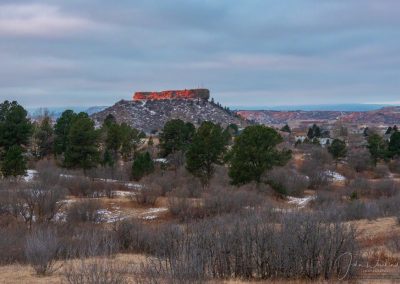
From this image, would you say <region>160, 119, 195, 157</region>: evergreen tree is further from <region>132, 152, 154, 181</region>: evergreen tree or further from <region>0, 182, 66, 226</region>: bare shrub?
<region>0, 182, 66, 226</region>: bare shrub

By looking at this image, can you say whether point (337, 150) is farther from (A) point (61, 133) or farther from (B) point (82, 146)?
(B) point (82, 146)

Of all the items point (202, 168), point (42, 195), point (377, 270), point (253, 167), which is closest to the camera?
point (377, 270)

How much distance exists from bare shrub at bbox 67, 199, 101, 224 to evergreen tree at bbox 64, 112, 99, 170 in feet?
62.4

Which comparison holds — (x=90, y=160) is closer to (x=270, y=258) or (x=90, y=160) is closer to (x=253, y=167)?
(x=253, y=167)

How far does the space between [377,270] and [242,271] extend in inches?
143

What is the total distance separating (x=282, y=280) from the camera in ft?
46.5

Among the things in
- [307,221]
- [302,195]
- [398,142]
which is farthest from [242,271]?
[398,142]

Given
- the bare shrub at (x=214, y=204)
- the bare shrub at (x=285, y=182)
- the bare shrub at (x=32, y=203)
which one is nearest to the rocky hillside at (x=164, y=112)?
the bare shrub at (x=285, y=182)

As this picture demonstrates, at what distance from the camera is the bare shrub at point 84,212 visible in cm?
3323

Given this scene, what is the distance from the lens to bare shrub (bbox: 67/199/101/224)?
33231mm

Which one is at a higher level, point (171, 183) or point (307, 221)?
point (307, 221)

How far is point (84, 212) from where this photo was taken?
34.2m

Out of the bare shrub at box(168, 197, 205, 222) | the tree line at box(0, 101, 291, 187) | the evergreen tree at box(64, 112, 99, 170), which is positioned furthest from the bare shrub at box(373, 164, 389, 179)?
the bare shrub at box(168, 197, 205, 222)

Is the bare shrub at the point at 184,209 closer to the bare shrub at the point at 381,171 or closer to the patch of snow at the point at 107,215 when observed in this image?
the patch of snow at the point at 107,215
